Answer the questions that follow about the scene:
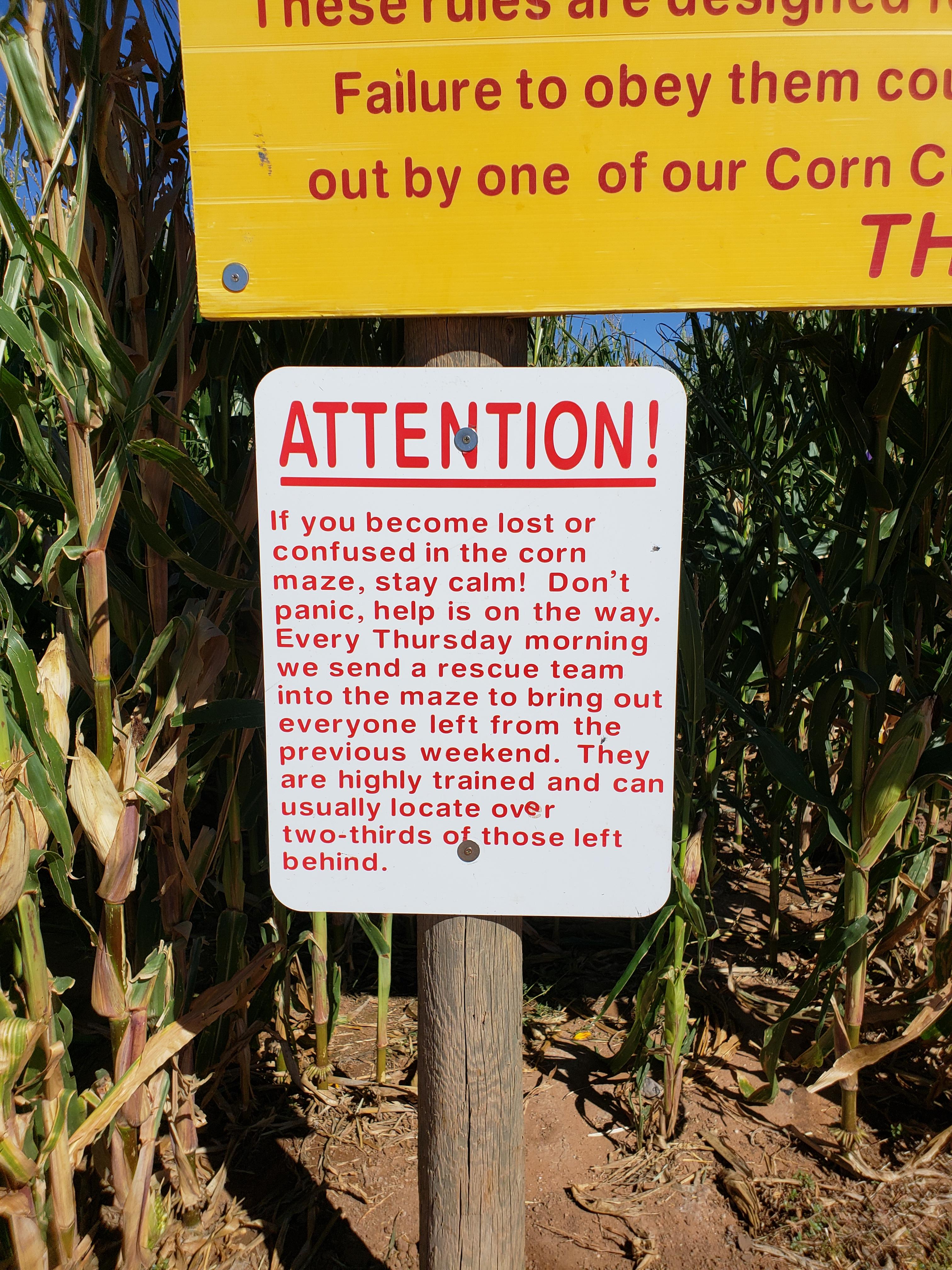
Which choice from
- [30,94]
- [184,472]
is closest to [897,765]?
[184,472]

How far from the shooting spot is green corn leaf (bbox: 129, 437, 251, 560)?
122 cm

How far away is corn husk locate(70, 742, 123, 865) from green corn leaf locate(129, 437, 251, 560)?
15.5 inches

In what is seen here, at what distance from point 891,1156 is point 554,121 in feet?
6.91

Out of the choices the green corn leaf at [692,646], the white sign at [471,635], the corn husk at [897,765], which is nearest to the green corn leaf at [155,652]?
the white sign at [471,635]

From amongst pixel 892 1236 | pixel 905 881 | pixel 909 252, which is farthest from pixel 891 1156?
pixel 909 252

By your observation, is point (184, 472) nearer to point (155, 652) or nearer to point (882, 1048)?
point (155, 652)

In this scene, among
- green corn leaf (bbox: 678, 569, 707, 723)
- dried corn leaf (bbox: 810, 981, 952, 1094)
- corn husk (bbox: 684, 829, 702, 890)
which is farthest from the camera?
corn husk (bbox: 684, 829, 702, 890)

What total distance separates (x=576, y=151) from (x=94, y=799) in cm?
108

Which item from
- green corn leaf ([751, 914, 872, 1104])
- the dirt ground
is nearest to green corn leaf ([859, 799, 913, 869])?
green corn leaf ([751, 914, 872, 1104])

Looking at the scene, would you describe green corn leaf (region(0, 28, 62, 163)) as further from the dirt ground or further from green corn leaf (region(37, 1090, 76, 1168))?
the dirt ground

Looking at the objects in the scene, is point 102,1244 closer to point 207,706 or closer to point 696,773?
point 207,706

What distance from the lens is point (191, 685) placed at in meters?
1.47

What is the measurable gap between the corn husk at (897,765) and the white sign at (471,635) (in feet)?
2.64

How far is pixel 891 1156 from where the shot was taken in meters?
1.98
